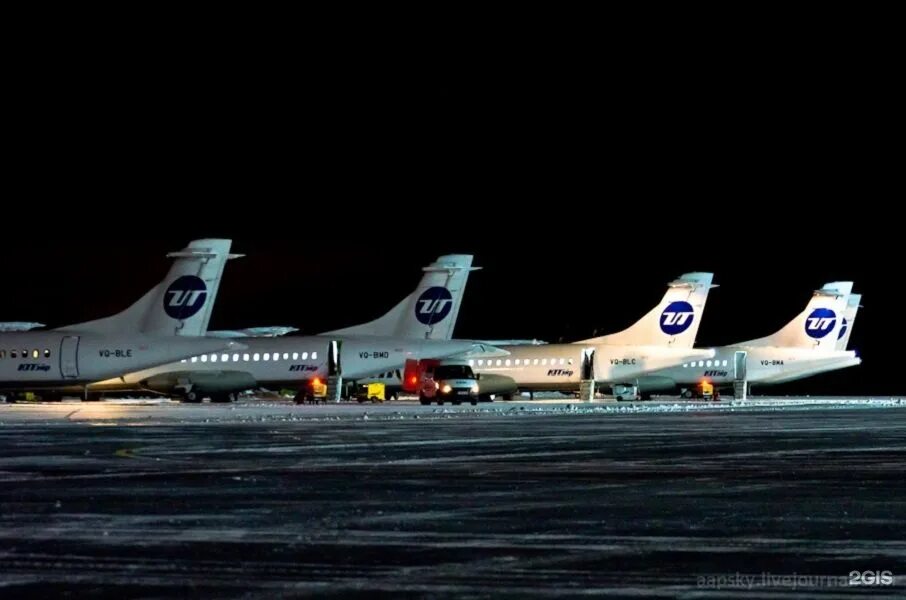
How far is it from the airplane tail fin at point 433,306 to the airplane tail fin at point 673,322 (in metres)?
10.8

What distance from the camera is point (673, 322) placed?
88.6 meters

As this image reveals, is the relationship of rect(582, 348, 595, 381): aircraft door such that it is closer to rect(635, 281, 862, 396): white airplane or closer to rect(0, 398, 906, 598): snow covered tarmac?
rect(635, 281, 862, 396): white airplane

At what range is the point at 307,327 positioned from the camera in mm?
147375

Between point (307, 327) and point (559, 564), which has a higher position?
point (307, 327)

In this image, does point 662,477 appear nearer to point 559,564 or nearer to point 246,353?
point 559,564

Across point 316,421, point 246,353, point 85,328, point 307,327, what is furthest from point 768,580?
point 307,327

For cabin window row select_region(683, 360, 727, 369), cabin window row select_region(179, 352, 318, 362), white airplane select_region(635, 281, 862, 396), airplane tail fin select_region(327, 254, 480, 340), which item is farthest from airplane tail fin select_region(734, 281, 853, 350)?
cabin window row select_region(179, 352, 318, 362)

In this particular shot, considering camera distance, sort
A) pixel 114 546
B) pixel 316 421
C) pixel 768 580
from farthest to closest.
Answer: pixel 316 421, pixel 114 546, pixel 768 580

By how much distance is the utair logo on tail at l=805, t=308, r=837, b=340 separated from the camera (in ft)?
311

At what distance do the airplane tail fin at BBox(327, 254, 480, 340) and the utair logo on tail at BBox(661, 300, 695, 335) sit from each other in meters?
13.1

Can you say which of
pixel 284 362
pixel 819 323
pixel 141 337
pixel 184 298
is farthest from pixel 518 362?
pixel 141 337

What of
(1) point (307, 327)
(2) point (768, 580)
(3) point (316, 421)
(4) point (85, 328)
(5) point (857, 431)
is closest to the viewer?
(2) point (768, 580)

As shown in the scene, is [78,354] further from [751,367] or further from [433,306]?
[751,367]

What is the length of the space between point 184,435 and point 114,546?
2092cm
